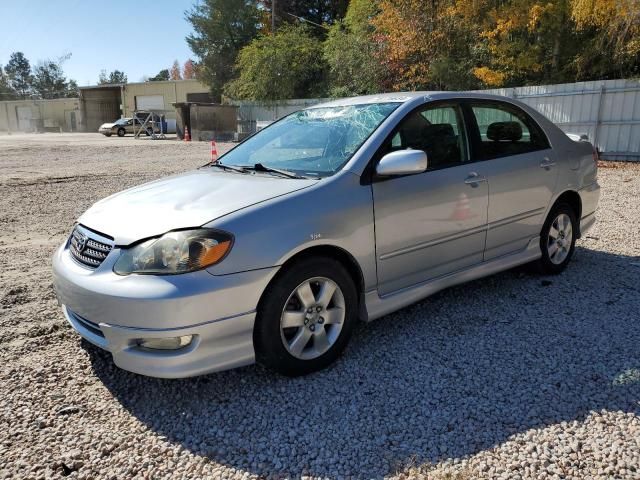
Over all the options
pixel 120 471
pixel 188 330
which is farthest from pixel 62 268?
pixel 120 471

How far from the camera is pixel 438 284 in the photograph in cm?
365

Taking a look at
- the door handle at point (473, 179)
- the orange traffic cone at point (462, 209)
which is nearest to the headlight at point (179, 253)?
the orange traffic cone at point (462, 209)

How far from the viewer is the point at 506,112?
14.5ft

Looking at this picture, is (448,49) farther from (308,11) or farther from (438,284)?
(438,284)

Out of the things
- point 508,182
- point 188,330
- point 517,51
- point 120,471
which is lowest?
point 120,471

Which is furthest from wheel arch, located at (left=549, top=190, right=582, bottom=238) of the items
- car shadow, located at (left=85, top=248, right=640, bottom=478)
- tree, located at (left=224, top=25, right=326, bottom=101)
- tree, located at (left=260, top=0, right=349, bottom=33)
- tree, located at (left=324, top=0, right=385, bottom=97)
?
tree, located at (left=260, top=0, right=349, bottom=33)

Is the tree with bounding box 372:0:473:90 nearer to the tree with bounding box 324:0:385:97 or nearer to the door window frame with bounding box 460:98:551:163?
the tree with bounding box 324:0:385:97

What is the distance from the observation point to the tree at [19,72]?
338 ft

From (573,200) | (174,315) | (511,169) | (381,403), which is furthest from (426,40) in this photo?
(174,315)

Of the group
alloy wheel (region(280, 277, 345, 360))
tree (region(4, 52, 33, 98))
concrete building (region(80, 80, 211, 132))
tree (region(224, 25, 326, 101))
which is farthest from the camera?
tree (region(4, 52, 33, 98))

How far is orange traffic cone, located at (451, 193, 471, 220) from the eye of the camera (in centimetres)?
368

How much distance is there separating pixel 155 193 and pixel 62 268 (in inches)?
28.6

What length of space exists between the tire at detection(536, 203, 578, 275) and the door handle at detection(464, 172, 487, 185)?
110 centimetres

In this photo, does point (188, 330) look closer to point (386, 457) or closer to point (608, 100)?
point (386, 457)
